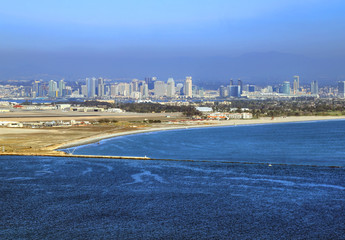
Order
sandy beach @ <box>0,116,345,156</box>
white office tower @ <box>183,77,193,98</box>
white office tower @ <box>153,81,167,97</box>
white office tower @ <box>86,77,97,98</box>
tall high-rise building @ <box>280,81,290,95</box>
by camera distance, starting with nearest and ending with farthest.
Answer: sandy beach @ <box>0,116,345,156</box> → white office tower @ <box>86,77,97,98</box> → white office tower @ <box>183,77,193,98</box> → tall high-rise building @ <box>280,81,290,95</box> → white office tower @ <box>153,81,167,97</box>

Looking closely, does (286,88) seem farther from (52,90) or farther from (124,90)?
(52,90)

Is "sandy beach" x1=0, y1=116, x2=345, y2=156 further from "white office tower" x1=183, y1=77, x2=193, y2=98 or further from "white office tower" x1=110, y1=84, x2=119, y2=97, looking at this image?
"white office tower" x1=110, y1=84, x2=119, y2=97

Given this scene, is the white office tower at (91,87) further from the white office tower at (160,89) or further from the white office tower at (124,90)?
the white office tower at (160,89)

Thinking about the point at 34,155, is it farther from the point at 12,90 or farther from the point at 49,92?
the point at 12,90

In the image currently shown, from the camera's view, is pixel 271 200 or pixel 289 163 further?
pixel 289 163

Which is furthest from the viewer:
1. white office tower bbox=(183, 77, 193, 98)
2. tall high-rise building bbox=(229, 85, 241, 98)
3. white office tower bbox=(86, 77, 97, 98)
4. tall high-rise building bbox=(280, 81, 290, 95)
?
tall high-rise building bbox=(280, 81, 290, 95)

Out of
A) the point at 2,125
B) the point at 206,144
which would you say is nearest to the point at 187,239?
the point at 206,144

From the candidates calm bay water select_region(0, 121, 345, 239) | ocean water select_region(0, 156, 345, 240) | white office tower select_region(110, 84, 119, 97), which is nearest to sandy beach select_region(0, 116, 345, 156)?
calm bay water select_region(0, 121, 345, 239)

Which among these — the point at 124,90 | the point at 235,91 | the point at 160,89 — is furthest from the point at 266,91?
the point at 124,90
